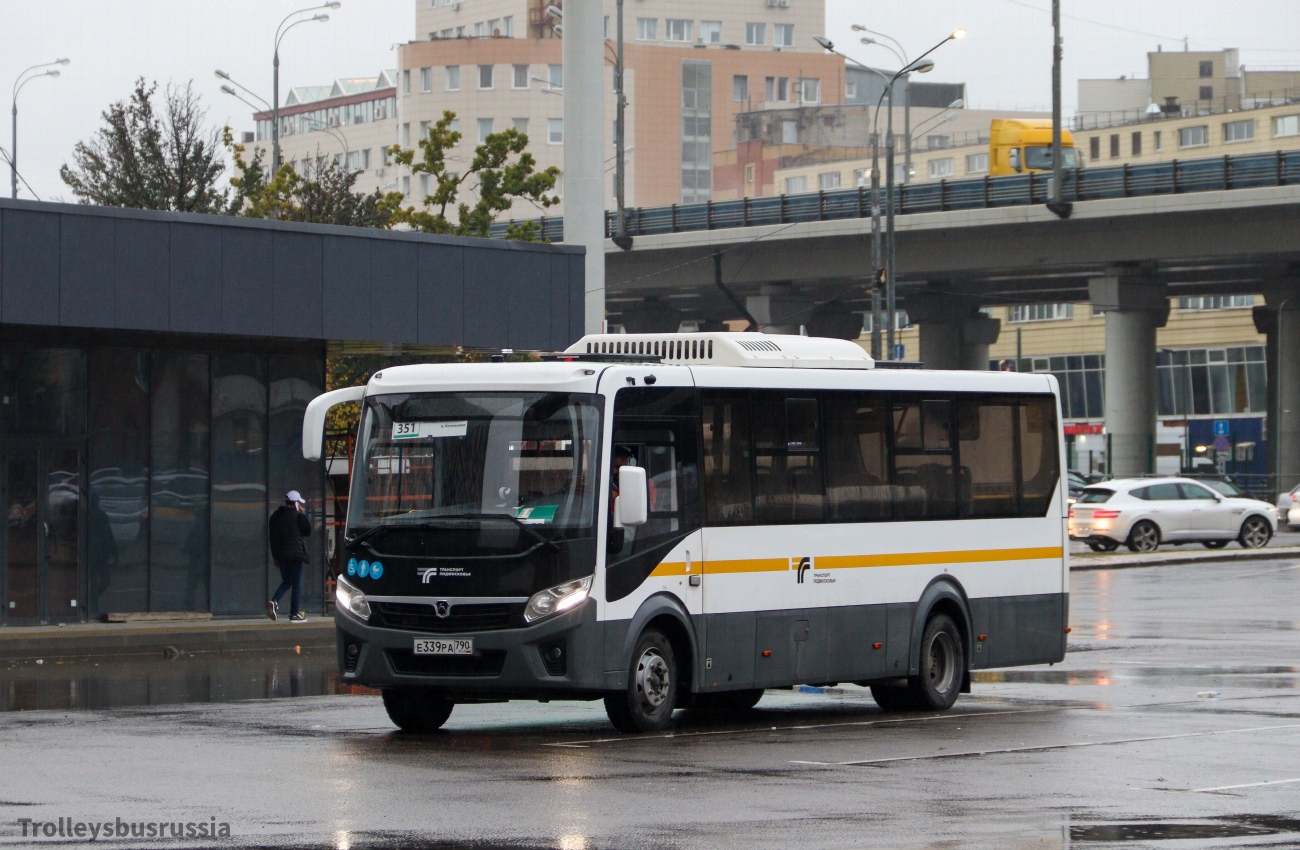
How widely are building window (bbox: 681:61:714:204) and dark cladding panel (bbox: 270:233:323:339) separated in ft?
356

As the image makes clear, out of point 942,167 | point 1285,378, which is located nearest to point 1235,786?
point 1285,378

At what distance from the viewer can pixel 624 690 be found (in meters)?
13.5

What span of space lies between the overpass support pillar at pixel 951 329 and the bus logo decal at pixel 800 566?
56981mm

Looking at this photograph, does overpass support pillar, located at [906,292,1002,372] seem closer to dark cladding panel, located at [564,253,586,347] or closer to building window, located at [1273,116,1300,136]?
building window, located at [1273,116,1300,136]

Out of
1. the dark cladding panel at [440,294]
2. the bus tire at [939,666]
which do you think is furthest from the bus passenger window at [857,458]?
the dark cladding panel at [440,294]

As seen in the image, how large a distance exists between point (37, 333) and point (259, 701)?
9541 millimetres

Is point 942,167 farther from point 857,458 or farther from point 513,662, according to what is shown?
point 513,662

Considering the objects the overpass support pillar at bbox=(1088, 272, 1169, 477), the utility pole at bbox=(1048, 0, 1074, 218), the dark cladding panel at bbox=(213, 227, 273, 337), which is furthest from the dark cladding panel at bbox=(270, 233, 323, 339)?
the overpass support pillar at bbox=(1088, 272, 1169, 477)

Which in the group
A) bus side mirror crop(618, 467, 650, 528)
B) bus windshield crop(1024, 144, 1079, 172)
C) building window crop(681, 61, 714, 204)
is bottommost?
bus side mirror crop(618, 467, 650, 528)

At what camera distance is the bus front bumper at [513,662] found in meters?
13.2

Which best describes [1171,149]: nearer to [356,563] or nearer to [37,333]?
[37,333]

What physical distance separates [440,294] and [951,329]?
47.9 metres

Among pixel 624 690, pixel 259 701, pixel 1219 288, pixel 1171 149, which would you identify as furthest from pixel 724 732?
pixel 1171 149

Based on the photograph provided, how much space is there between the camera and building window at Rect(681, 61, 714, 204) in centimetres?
13300
